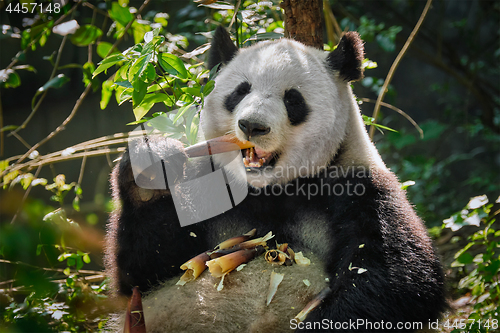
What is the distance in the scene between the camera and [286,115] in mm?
2457

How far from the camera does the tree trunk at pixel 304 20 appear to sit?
3.17m

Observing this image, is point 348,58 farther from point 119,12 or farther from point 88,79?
point 88,79

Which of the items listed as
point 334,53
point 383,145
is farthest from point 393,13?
point 334,53

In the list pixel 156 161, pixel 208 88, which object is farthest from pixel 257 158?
pixel 156 161

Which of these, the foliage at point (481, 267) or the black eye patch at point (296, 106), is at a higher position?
the black eye patch at point (296, 106)

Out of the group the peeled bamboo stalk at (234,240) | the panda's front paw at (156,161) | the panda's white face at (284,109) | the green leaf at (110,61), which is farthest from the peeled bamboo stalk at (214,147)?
the green leaf at (110,61)

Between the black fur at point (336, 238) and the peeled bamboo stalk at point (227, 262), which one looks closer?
the black fur at point (336, 238)

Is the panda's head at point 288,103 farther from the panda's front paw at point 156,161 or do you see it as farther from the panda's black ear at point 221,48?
the panda's front paw at point 156,161

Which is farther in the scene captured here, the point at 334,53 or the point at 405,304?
the point at 334,53

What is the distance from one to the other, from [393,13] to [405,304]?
7310mm

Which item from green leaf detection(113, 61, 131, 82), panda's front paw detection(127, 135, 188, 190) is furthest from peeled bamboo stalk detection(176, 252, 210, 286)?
green leaf detection(113, 61, 131, 82)

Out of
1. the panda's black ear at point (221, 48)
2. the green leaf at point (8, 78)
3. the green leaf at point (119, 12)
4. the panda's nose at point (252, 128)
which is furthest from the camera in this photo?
the green leaf at point (8, 78)

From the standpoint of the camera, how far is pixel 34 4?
112 inches

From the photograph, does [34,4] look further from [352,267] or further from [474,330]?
[474,330]
